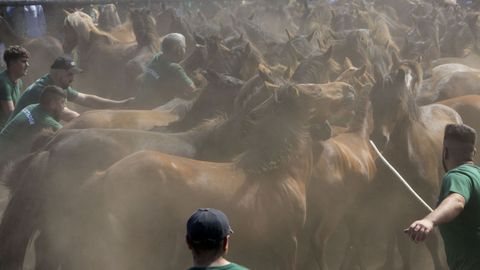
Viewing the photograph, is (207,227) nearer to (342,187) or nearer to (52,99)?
(342,187)

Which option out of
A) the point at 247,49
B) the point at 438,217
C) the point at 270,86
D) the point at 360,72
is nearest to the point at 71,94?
the point at 247,49

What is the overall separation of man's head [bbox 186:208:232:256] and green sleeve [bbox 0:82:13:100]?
20.5ft

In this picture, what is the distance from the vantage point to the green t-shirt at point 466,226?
14.6 feet

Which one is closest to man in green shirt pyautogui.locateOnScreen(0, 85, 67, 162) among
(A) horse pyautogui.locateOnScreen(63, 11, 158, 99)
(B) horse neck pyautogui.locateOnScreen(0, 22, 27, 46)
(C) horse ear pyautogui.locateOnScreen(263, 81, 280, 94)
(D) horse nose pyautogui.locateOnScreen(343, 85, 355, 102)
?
(C) horse ear pyautogui.locateOnScreen(263, 81, 280, 94)

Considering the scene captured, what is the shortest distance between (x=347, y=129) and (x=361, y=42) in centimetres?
309

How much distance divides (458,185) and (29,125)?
4.71 meters

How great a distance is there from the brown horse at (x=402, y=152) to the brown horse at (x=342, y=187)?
0.18 metres

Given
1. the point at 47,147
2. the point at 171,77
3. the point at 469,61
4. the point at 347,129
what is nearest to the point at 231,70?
the point at 171,77

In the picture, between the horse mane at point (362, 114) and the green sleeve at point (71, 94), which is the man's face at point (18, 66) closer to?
the green sleeve at point (71, 94)

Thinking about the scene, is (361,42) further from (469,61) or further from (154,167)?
(154,167)

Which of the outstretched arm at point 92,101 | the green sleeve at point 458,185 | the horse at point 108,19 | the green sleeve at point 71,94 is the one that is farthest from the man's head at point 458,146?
the horse at point 108,19

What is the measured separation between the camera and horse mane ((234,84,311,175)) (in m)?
6.59

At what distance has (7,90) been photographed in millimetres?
9211

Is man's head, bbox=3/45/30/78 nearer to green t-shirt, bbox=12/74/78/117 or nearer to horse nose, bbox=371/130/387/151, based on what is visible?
green t-shirt, bbox=12/74/78/117
